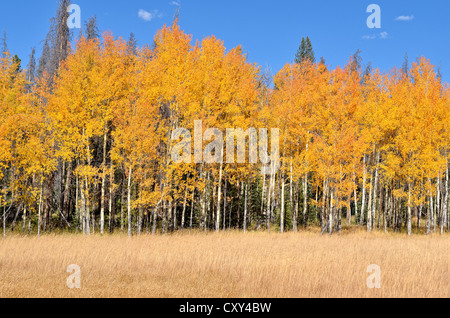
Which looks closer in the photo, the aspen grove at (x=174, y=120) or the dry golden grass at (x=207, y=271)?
the dry golden grass at (x=207, y=271)

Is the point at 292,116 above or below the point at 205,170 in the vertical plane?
above

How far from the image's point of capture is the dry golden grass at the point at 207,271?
281 inches

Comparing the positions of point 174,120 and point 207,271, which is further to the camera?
point 174,120

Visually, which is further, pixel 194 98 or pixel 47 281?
pixel 194 98

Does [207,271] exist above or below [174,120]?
below

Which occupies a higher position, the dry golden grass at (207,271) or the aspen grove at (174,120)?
the aspen grove at (174,120)

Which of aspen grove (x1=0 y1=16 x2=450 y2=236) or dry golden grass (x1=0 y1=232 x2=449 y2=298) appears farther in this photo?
aspen grove (x1=0 y1=16 x2=450 y2=236)

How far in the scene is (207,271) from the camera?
8.84 meters

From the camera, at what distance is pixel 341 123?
61.5 feet

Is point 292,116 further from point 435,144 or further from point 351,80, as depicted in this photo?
point 435,144

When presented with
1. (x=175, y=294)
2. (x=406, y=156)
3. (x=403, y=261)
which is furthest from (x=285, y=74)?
(x=175, y=294)

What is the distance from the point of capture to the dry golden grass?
23.4 feet

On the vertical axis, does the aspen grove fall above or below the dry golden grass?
above

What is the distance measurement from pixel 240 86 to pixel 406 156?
443 inches
